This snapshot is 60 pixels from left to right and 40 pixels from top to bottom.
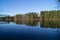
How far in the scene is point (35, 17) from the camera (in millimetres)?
181375

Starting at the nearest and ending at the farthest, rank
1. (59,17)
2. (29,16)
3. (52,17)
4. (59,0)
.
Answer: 1. (59,0)
2. (59,17)
3. (52,17)
4. (29,16)

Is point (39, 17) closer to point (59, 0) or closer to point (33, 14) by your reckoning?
point (33, 14)

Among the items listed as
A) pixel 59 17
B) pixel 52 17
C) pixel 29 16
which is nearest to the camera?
pixel 59 17

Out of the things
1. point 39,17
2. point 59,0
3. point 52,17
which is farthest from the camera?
point 39,17

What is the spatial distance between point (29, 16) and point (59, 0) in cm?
17511

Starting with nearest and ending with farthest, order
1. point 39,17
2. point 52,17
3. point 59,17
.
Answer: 1. point 59,17
2. point 52,17
3. point 39,17

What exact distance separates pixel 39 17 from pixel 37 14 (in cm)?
665

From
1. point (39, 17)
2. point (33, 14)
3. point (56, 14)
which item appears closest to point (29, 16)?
point (33, 14)

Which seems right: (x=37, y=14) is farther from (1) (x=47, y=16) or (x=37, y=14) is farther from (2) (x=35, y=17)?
(1) (x=47, y=16)

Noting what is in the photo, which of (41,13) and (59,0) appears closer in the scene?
(59,0)

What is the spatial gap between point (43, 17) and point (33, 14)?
76.7ft

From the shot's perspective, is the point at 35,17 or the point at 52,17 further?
the point at 35,17

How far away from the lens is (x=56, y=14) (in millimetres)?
146000

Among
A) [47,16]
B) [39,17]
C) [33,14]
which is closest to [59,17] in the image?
[47,16]
